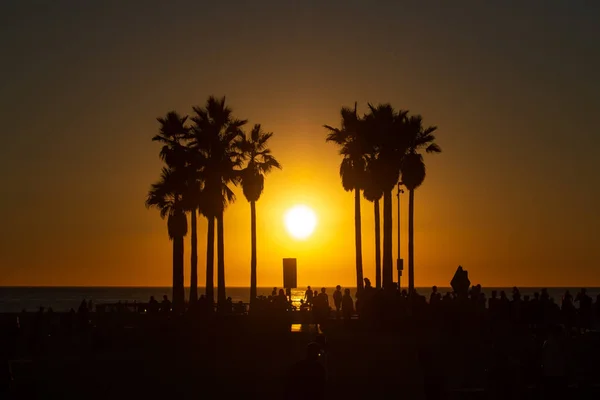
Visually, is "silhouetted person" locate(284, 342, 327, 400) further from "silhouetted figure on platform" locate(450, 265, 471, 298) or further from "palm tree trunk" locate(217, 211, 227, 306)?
"palm tree trunk" locate(217, 211, 227, 306)

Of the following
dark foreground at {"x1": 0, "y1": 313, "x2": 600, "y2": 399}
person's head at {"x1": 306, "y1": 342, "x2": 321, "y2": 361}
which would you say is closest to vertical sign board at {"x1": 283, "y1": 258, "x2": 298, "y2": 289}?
dark foreground at {"x1": 0, "y1": 313, "x2": 600, "y2": 399}

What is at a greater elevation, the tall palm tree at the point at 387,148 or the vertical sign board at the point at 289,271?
the tall palm tree at the point at 387,148

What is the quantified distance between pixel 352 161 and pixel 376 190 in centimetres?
378

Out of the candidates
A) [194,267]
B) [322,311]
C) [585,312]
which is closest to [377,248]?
[194,267]

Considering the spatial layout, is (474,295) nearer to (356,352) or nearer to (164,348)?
(356,352)

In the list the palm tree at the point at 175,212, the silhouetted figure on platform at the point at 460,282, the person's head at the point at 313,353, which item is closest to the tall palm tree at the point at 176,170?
the palm tree at the point at 175,212

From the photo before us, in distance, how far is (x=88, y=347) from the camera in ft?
117

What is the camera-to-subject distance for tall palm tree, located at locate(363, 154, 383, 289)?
170 ft

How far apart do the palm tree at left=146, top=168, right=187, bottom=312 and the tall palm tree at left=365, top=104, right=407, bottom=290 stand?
11372 millimetres

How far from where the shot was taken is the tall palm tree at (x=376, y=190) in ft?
170

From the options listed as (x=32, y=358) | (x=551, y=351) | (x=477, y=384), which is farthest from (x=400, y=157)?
(x=551, y=351)

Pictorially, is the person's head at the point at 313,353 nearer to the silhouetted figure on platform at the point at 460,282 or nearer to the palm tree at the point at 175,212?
the silhouetted figure on platform at the point at 460,282

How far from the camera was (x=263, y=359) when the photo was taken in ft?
96.6

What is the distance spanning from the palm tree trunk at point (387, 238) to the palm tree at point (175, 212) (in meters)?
11.5
